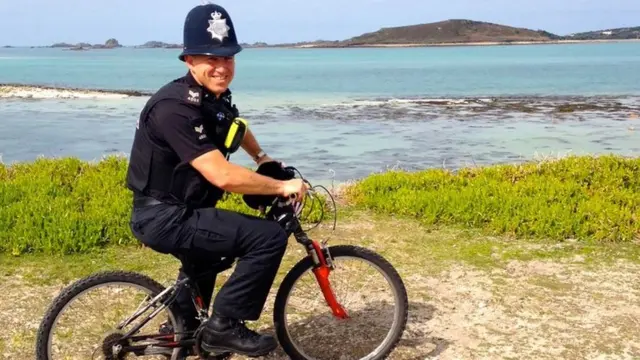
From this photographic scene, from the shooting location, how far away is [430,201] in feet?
26.8

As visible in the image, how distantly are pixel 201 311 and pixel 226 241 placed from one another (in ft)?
2.04

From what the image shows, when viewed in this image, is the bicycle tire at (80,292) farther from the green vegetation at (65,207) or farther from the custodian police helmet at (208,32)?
the green vegetation at (65,207)

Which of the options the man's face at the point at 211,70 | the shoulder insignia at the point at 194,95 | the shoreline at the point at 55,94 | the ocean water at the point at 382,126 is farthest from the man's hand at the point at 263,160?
the shoreline at the point at 55,94

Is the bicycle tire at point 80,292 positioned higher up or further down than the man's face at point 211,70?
further down

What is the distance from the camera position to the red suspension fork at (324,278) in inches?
169

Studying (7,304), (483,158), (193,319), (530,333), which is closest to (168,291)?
(193,319)

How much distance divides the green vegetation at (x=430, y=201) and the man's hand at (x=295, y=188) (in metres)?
3.64

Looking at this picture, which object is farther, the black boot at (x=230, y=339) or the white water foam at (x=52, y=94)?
the white water foam at (x=52, y=94)

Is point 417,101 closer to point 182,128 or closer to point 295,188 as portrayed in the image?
point 295,188

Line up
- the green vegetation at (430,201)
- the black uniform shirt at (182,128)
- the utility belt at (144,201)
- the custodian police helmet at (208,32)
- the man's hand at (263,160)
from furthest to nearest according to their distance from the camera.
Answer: the green vegetation at (430,201) → the man's hand at (263,160) → the utility belt at (144,201) → the custodian police helmet at (208,32) → the black uniform shirt at (182,128)

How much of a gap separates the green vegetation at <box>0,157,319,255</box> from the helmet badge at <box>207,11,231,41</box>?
3791mm

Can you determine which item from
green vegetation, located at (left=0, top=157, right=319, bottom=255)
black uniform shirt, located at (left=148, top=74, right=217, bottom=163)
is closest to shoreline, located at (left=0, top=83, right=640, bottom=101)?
green vegetation, located at (left=0, top=157, right=319, bottom=255)

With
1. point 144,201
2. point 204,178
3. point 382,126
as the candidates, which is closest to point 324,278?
point 204,178

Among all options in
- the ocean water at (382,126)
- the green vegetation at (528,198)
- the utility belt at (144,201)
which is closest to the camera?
the utility belt at (144,201)
